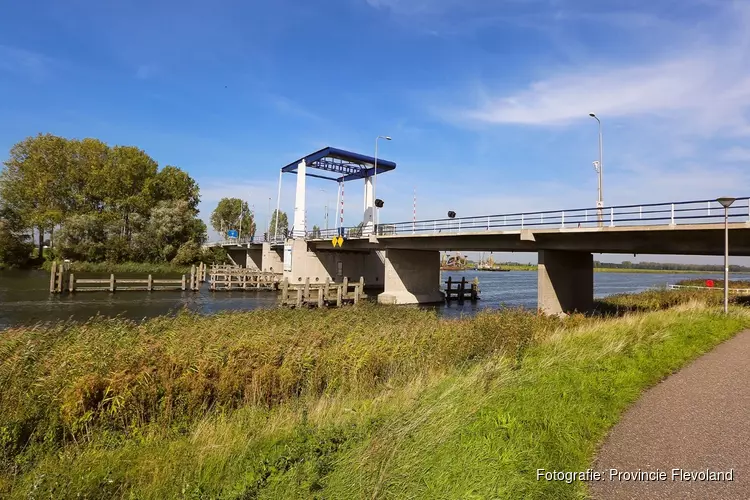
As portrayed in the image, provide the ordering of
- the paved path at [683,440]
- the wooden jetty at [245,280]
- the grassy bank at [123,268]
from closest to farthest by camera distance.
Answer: the paved path at [683,440]
the wooden jetty at [245,280]
the grassy bank at [123,268]

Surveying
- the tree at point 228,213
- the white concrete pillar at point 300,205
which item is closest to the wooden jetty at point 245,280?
the white concrete pillar at point 300,205

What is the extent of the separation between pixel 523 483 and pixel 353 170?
4476 cm

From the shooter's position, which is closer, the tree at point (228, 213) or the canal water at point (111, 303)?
the canal water at point (111, 303)

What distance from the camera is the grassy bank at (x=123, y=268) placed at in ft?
191

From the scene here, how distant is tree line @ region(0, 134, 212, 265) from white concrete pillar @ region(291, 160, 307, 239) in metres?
29.3

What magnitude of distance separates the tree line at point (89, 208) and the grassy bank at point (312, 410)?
6143cm

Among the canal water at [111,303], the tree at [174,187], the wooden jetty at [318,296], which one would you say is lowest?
the canal water at [111,303]

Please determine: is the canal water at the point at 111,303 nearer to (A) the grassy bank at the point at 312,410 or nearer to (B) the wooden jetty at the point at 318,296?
(B) the wooden jetty at the point at 318,296

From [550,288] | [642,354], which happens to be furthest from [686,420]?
[550,288]

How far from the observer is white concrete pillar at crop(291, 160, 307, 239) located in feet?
148

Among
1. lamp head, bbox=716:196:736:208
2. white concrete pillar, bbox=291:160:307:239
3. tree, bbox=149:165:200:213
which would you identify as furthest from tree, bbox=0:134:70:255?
lamp head, bbox=716:196:736:208

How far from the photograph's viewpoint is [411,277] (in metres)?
37.0

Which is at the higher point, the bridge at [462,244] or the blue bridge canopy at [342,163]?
the blue bridge canopy at [342,163]

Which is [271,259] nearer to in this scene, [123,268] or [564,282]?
[123,268]
